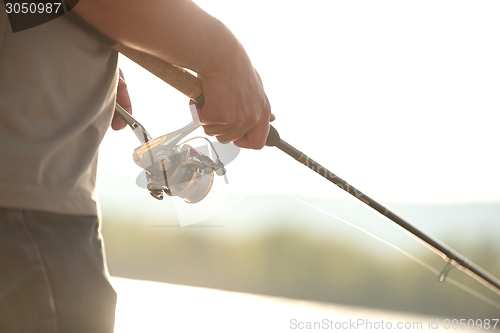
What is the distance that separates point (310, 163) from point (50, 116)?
1.85 feet

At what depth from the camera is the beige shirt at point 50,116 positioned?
51 centimetres

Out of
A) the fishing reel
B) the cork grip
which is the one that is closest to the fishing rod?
the cork grip

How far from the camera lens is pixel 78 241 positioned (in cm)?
55

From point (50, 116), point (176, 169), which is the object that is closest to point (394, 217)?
point (176, 169)

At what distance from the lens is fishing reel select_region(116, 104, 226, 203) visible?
1.01 m

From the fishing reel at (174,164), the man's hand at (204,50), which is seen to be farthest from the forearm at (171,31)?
the fishing reel at (174,164)

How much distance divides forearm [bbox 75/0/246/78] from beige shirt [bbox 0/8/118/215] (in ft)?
0.09

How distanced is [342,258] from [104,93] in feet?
17.1

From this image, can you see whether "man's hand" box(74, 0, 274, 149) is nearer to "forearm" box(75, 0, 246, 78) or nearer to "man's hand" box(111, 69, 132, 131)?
"forearm" box(75, 0, 246, 78)

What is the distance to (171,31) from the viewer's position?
610 millimetres

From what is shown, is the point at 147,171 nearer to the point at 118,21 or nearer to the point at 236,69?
the point at 236,69

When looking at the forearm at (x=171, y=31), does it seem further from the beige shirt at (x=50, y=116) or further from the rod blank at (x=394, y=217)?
the rod blank at (x=394, y=217)

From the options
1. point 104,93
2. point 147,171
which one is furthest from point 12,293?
point 147,171

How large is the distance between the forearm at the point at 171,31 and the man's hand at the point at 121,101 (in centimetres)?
37
